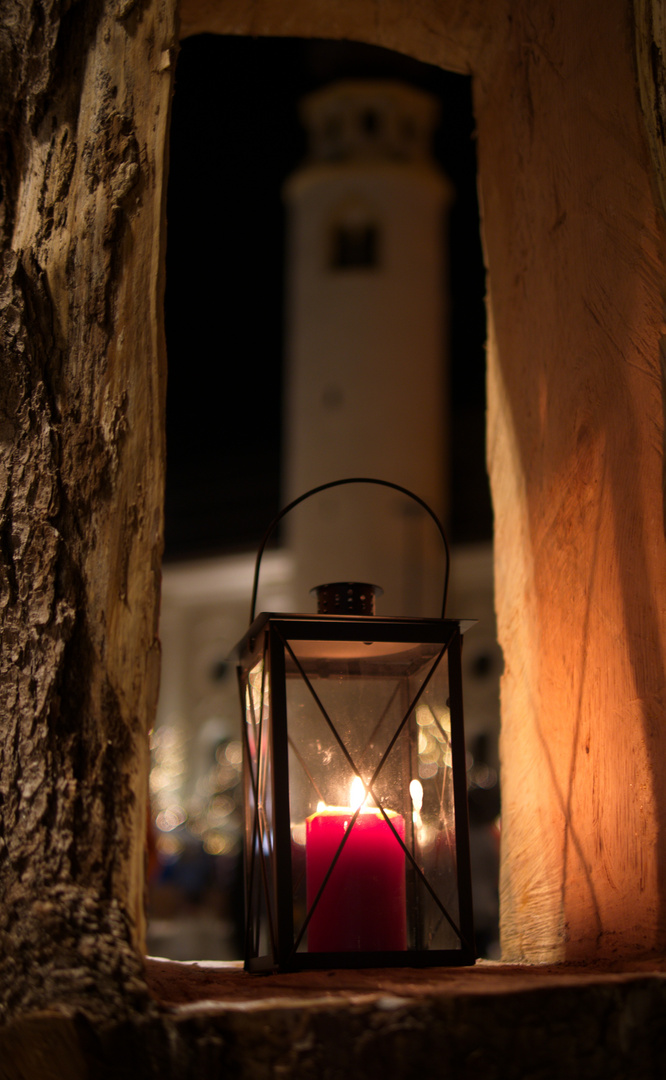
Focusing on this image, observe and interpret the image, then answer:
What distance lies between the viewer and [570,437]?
123 centimetres

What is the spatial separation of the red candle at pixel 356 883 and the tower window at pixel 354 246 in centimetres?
1242

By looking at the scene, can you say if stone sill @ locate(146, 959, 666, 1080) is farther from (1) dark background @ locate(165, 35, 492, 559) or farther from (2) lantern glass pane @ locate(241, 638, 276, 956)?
(1) dark background @ locate(165, 35, 492, 559)

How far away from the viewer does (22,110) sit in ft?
3.22

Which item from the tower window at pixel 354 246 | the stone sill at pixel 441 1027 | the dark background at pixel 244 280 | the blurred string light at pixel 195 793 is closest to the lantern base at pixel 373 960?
the stone sill at pixel 441 1027

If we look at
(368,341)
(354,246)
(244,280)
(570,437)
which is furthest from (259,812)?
(354,246)

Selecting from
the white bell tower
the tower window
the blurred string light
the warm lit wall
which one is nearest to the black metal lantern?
the warm lit wall

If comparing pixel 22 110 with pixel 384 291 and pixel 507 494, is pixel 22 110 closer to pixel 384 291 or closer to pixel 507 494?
pixel 507 494

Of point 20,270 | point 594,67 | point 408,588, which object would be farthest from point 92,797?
point 408,588

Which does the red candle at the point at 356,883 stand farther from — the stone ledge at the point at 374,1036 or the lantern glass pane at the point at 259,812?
the stone ledge at the point at 374,1036

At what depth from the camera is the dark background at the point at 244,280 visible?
7309 millimetres

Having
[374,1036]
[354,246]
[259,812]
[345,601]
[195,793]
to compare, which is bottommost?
[195,793]

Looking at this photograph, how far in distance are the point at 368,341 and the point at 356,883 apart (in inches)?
466

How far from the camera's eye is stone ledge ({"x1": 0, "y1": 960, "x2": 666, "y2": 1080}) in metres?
0.72

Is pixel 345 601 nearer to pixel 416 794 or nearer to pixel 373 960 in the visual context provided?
pixel 416 794
